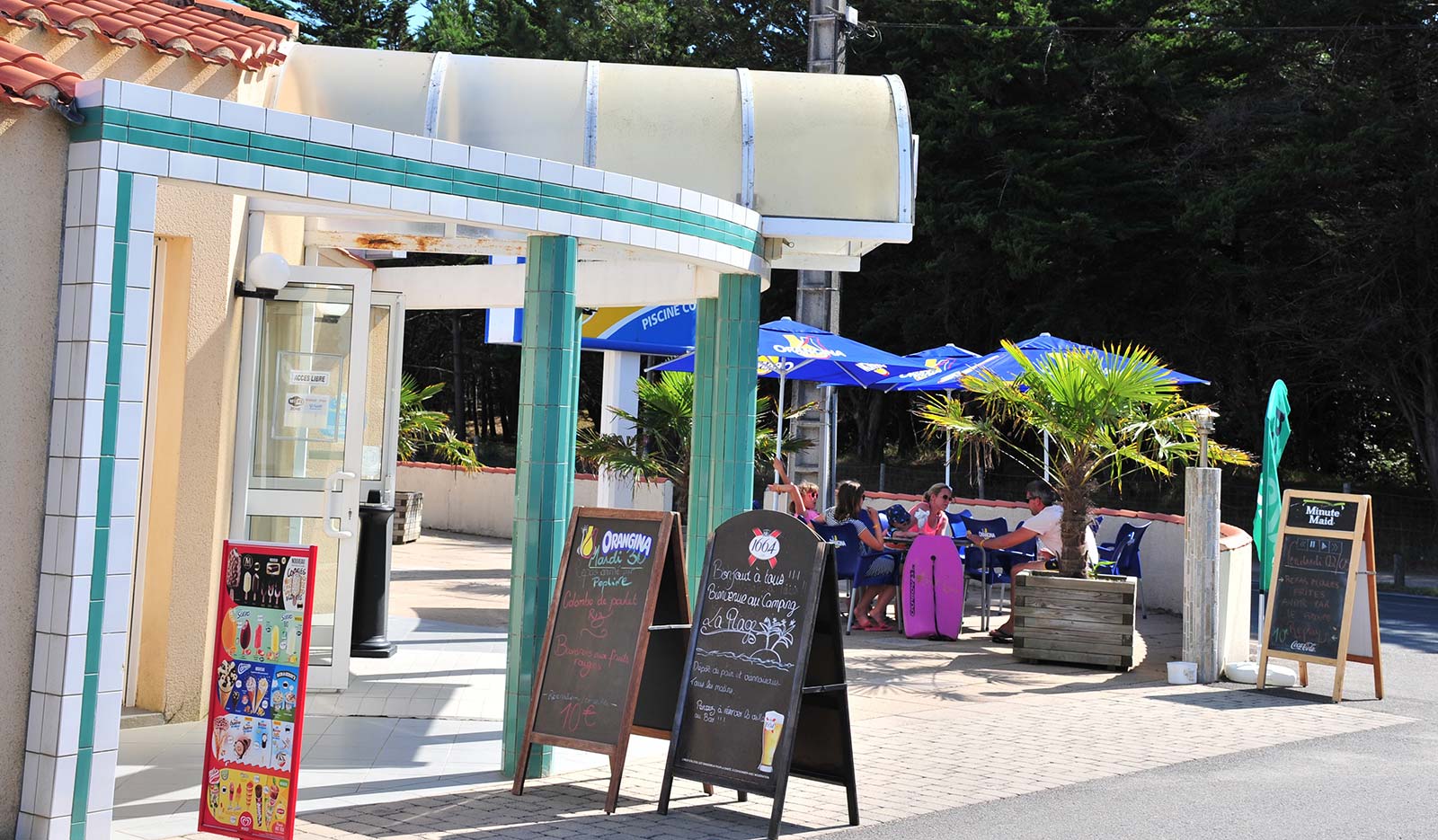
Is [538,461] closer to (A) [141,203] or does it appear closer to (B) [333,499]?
(B) [333,499]

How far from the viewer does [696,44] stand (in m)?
29.4

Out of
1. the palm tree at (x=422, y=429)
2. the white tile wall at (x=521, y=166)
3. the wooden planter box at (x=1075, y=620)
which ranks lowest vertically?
the wooden planter box at (x=1075, y=620)

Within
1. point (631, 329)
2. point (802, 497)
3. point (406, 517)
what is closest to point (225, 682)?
point (802, 497)

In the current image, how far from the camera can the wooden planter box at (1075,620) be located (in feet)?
32.7

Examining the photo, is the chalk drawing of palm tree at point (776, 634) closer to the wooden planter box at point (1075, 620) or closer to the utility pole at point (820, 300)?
the wooden planter box at point (1075, 620)

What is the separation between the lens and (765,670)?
5.72m

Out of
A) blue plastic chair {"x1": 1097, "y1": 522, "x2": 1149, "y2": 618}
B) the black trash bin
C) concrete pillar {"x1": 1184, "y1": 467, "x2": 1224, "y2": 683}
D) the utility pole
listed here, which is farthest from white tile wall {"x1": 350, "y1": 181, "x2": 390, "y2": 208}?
the utility pole

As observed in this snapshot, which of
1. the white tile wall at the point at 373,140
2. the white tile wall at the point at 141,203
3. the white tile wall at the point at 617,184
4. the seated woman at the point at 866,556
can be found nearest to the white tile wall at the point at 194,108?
the white tile wall at the point at 141,203

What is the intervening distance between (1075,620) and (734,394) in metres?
3.79

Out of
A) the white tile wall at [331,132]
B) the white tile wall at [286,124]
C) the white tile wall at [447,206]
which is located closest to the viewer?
the white tile wall at [286,124]

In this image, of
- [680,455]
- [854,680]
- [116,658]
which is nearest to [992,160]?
[680,455]

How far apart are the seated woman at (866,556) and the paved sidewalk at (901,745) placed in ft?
1.34

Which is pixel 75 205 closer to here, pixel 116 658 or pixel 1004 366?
pixel 116 658

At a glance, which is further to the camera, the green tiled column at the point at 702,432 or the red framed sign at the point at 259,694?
the green tiled column at the point at 702,432
